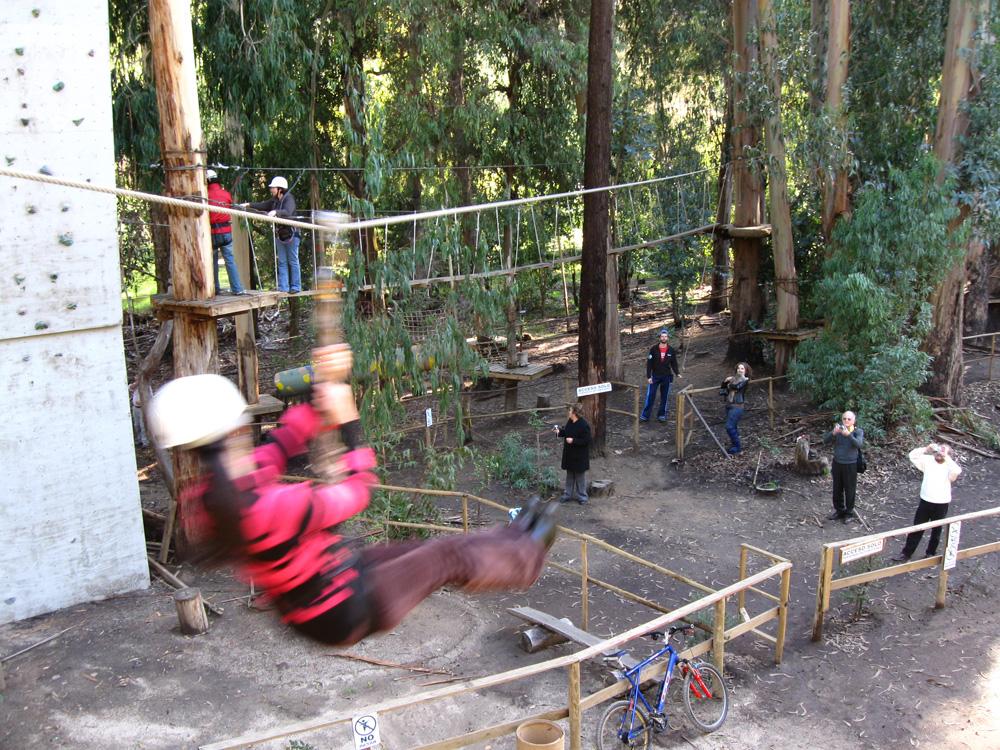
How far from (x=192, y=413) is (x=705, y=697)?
4.60 meters

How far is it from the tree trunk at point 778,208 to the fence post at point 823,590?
26.1 feet

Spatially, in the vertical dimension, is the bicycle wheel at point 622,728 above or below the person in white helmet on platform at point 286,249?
below

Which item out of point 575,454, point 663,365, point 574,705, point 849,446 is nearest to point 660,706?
point 574,705

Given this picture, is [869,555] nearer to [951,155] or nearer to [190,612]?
[190,612]

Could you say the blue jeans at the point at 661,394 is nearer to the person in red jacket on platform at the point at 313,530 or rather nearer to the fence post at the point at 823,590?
the fence post at the point at 823,590

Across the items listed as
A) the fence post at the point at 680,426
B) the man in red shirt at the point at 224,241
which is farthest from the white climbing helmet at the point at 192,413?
the fence post at the point at 680,426

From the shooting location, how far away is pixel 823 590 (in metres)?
7.38

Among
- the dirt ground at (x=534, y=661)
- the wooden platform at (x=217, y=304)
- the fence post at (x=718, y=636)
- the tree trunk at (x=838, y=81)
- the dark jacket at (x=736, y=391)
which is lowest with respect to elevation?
the dirt ground at (x=534, y=661)

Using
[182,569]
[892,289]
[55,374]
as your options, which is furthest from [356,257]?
[892,289]

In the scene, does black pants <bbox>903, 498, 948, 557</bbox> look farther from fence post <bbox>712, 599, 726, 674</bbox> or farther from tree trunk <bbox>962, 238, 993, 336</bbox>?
tree trunk <bbox>962, 238, 993, 336</bbox>

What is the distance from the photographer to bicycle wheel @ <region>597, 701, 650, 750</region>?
5883mm

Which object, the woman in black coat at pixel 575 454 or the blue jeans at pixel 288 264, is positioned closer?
the blue jeans at pixel 288 264

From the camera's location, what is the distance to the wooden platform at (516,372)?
1522 centimetres

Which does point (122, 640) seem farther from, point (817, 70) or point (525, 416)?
point (817, 70)
